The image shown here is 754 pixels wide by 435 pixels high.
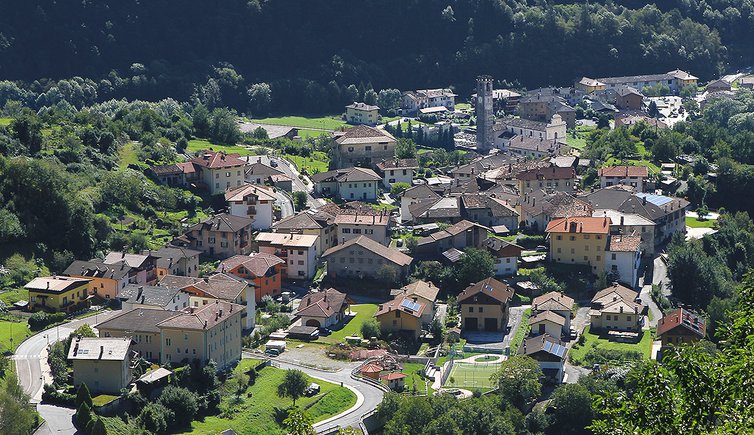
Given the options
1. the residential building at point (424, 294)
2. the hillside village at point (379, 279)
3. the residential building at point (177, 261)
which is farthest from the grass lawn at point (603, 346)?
the residential building at point (177, 261)

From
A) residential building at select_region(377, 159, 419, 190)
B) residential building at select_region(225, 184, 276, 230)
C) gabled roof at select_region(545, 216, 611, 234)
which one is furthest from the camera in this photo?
residential building at select_region(377, 159, 419, 190)

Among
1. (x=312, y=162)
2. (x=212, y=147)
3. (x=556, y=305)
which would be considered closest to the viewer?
(x=556, y=305)

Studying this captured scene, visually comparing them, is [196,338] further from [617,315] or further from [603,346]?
[617,315]

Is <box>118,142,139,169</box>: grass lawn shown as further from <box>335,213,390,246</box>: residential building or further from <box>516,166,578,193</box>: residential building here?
<box>516,166,578,193</box>: residential building


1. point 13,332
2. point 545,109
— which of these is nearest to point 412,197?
point 13,332

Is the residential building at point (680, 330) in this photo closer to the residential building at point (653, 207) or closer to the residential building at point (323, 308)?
the residential building at point (653, 207)

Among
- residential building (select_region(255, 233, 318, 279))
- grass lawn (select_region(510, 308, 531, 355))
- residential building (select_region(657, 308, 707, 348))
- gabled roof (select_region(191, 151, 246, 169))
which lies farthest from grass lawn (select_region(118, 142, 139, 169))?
residential building (select_region(657, 308, 707, 348))
